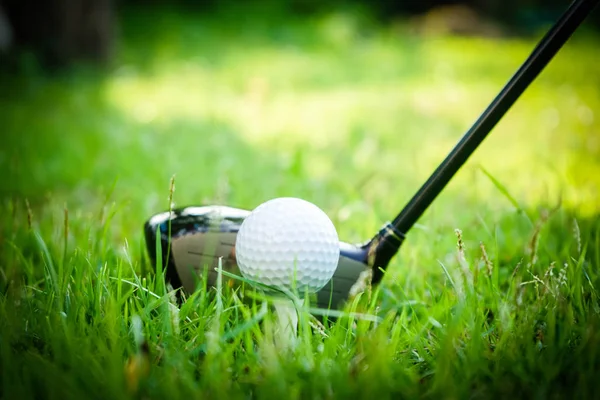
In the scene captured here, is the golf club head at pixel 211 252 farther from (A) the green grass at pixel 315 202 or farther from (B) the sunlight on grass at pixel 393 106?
(B) the sunlight on grass at pixel 393 106

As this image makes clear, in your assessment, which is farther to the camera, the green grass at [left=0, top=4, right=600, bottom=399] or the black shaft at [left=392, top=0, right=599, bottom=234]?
the black shaft at [left=392, top=0, right=599, bottom=234]

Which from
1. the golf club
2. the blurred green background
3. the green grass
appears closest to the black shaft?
the golf club

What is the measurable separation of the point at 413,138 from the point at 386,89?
6.96 feet

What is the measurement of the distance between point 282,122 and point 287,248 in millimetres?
3270

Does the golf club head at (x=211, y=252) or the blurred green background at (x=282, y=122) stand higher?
the golf club head at (x=211, y=252)

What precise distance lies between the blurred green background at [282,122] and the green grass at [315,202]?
0.03m

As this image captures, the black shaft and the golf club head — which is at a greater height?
the black shaft

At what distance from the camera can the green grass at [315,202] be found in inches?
43.2

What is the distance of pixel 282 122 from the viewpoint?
4.46 metres

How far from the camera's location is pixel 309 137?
404 cm

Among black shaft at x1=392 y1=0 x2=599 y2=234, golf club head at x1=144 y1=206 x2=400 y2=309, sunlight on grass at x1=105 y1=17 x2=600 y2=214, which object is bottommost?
sunlight on grass at x1=105 y1=17 x2=600 y2=214

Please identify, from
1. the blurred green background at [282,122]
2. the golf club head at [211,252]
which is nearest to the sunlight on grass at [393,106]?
the blurred green background at [282,122]

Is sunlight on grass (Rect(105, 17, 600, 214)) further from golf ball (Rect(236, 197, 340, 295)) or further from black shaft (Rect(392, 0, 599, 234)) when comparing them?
golf ball (Rect(236, 197, 340, 295))

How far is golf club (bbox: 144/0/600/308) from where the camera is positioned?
140 cm
